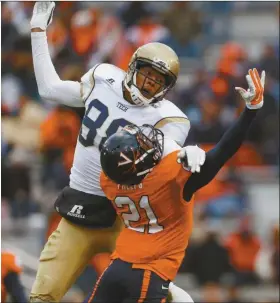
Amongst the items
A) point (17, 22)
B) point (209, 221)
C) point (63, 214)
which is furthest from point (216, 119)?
point (63, 214)

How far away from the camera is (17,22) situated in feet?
45.0

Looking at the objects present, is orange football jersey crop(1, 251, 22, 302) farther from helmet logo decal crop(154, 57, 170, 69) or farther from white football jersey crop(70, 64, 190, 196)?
helmet logo decal crop(154, 57, 170, 69)

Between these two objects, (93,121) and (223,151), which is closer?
(223,151)

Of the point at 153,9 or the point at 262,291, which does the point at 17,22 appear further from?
the point at 262,291

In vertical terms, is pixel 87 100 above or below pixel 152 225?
above

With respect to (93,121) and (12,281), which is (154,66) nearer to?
(93,121)

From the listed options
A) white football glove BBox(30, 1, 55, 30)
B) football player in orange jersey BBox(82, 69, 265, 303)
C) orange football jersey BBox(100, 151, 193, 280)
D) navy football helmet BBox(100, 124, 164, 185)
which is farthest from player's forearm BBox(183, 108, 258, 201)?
white football glove BBox(30, 1, 55, 30)

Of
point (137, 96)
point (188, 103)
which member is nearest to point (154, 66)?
point (137, 96)

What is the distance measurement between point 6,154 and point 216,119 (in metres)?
2.40

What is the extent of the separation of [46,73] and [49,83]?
65mm

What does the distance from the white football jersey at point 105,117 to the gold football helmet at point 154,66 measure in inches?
3.7

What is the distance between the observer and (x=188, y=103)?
41.0 ft

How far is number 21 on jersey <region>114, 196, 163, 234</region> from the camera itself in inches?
223

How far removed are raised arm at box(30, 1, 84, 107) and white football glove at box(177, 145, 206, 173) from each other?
1161mm
